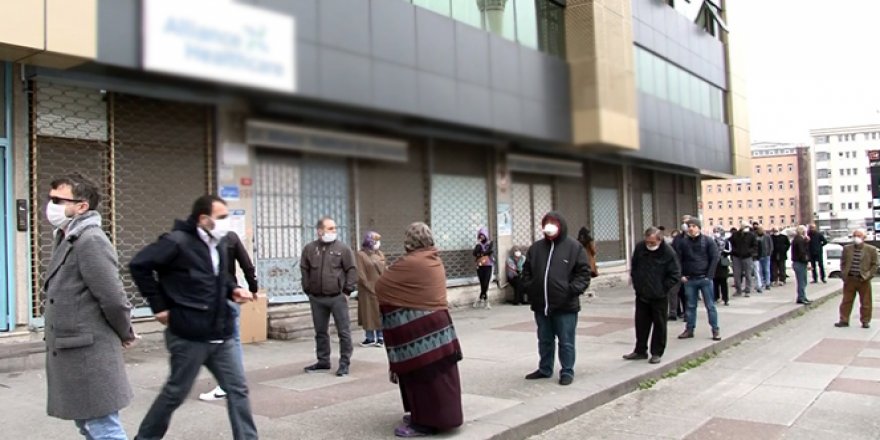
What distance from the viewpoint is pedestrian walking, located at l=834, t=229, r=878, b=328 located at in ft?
36.0

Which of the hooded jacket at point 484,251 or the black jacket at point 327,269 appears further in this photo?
the hooded jacket at point 484,251

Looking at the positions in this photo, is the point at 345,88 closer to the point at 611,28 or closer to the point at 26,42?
the point at 26,42

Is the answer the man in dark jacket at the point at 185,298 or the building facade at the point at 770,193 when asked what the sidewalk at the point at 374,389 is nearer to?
the man in dark jacket at the point at 185,298

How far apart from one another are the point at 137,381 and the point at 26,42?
373cm

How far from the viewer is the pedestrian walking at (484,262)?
14.1 meters

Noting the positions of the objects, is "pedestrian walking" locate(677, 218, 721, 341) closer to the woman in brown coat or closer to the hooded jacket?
the woman in brown coat

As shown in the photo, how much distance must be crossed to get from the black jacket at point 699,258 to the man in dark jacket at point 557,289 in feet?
11.6

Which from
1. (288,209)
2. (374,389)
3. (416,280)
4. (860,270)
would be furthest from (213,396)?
(860,270)

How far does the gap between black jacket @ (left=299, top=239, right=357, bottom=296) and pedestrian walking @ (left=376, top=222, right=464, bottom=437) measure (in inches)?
99.7

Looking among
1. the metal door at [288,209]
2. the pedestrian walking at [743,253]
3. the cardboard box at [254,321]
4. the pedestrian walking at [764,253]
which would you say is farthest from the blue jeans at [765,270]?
the cardboard box at [254,321]

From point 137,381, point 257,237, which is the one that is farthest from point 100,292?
point 257,237

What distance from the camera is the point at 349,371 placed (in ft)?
24.8

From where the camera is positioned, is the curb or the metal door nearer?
the curb

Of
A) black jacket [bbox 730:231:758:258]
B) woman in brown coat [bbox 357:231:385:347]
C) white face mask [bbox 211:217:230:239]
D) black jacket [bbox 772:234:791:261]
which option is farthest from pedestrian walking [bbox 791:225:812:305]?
white face mask [bbox 211:217:230:239]
